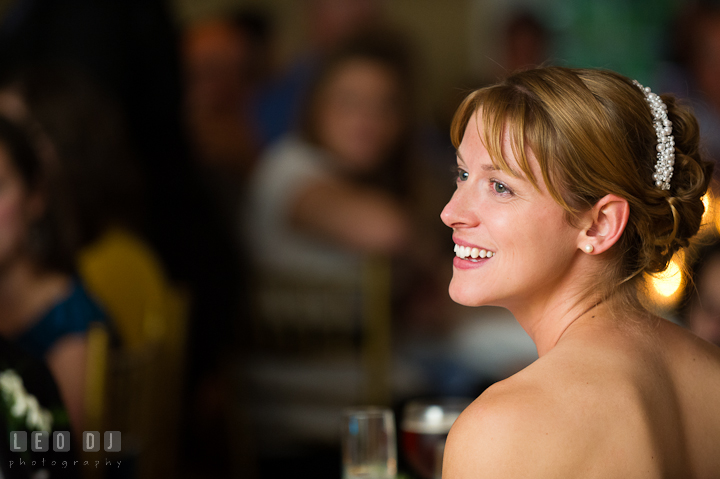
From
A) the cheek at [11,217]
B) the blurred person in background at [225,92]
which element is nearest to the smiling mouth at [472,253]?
the cheek at [11,217]

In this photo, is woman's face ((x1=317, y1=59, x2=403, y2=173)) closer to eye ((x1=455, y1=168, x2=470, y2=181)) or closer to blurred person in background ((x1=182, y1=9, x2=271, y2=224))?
blurred person in background ((x1=182, y1=9, x2=271, y2=224))

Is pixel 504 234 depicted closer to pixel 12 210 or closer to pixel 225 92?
pixel 12 210

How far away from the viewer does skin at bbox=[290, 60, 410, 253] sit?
3.08m

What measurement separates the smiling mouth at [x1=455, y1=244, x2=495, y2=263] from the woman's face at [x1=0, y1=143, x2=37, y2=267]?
1045 millimetres

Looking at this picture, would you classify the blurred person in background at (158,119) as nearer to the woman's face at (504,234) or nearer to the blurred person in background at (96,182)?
the blurred person in background at (96,182)

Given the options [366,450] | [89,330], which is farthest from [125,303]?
[366,450]

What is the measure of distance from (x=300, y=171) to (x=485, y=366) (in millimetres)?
1133

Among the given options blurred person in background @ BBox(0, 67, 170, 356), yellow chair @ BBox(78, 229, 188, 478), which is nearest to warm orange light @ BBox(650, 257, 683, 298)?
yellow chair @ BBox(78, 229, 188, 478)

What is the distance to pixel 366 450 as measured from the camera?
1.09 m

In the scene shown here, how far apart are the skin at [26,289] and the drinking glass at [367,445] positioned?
745 mm

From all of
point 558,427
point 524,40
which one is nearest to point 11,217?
point 558,427

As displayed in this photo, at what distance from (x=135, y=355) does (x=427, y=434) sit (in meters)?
0.96

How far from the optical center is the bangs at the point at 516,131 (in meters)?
0.83

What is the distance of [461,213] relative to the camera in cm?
90
